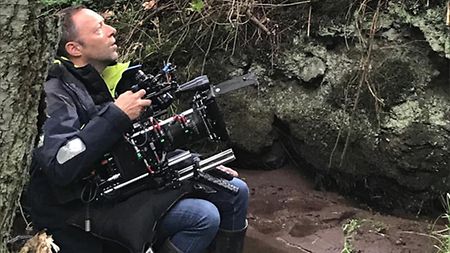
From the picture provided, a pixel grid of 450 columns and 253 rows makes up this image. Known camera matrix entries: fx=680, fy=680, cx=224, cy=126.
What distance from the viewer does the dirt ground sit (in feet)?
14.0

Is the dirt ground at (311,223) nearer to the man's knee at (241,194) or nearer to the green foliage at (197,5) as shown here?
the man's knee at (241,194)

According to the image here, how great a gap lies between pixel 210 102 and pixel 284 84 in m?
1.83

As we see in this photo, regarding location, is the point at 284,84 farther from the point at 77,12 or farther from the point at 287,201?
the point at 77,12

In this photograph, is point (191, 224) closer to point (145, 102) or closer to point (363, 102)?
point (145, 102)

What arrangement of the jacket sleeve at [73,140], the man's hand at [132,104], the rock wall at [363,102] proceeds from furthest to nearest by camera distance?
1. the rock wall at [363,102]
2. the man's hand at [132,104]
3. the jacket sleeve at [73,140]

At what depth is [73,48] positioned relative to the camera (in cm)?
339

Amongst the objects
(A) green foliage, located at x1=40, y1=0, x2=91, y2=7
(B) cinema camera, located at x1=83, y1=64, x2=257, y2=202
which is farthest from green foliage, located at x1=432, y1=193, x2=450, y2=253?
(A) green foliage, located at x1=40, y1=0, x2=91, y2=7

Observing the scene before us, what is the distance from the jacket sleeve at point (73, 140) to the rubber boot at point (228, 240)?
855 mm

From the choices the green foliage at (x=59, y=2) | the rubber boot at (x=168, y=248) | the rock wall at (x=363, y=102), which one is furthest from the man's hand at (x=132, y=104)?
the green foliage at (x=59, y=2)

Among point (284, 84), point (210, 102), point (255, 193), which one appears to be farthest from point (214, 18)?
point (210, 102)

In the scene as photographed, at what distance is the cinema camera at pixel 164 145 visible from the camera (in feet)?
10.3

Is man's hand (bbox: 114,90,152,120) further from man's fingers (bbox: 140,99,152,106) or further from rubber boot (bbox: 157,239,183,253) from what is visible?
rubber boot (bbox: 157,239,183,253)

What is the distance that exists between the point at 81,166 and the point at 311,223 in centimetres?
208

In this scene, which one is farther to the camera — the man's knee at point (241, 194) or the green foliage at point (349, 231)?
the green foliage at point (349, 231)
